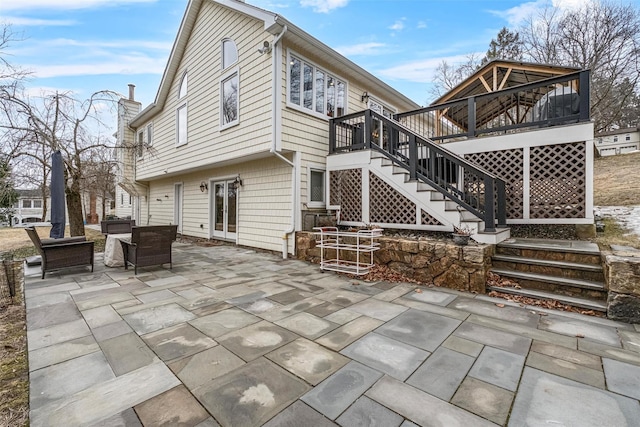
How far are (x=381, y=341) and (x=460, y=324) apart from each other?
1.02 m

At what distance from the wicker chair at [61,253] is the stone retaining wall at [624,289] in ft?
26.1

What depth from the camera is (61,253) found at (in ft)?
16.7

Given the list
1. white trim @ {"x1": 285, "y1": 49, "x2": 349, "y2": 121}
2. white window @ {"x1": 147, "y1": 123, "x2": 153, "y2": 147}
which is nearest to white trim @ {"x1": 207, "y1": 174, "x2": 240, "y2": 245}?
white trim @ {"x1": 285, "y1": 49, "x2": 349, "y2": 121}

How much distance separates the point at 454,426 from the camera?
5.32 ft

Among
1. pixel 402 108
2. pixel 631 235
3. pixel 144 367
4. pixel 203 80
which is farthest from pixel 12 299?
pixel 402 108

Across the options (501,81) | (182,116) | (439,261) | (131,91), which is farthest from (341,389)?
(131,91)

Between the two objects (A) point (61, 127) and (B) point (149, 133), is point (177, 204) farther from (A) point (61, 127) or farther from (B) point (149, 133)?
(A) point (61, 127)

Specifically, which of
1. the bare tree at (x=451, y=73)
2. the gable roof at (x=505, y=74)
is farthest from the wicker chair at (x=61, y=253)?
the bare tree at (x=451, y=73)

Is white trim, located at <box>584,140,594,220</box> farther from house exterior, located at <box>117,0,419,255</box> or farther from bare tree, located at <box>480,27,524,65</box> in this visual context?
bare tree, located at <box>480,27,524,65</box>

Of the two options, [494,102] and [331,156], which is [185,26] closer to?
[331,156]

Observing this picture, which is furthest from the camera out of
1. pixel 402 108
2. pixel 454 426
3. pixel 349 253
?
pixel 402 108

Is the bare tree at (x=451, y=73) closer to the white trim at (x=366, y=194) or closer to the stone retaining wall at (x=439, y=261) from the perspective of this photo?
the white trim at (x=366, y=194)

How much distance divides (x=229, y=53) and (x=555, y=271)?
29.5 feet

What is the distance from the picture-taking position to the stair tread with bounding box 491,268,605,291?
3.60m
